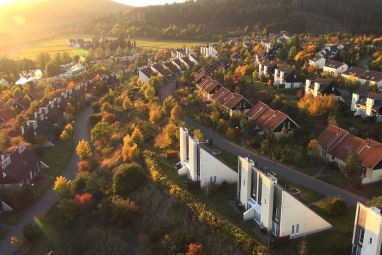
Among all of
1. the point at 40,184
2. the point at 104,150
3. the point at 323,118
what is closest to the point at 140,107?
the point at 104,150

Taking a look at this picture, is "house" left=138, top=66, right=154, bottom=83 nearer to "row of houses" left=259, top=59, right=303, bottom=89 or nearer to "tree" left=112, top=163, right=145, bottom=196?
"row of houses" left=259, top=59, right=303, bottom=89

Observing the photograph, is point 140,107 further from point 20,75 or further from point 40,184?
point 20,75

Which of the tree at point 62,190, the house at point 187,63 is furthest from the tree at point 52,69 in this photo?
the tree at point 62,190

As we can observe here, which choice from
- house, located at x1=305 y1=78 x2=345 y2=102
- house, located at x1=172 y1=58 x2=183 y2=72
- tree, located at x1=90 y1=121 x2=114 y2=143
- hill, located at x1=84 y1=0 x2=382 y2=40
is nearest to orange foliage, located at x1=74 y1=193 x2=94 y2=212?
tree, located at x1=90 y1=121 x2=114 y2=143

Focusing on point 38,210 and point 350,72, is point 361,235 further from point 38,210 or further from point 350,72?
point 350,72

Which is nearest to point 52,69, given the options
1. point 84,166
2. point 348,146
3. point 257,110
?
point 84,166

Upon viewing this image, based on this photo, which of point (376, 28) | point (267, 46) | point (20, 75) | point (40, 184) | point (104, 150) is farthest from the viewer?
point (376, 28)
